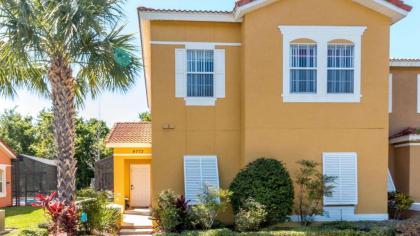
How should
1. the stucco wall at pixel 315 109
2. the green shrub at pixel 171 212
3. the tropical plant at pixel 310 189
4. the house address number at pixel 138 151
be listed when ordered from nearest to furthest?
the green shrub at pixel 171 212 → the tropical plant at pixel 310 189 → the stucco wall at pixel 315 109 → the house address number at pixel 138 151

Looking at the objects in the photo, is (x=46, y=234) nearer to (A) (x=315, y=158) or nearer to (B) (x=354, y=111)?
(A) (x=315, y=158)

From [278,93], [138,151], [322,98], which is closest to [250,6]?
[278,93]

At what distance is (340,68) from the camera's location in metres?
13.6

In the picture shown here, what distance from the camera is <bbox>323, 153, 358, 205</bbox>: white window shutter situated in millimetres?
13273

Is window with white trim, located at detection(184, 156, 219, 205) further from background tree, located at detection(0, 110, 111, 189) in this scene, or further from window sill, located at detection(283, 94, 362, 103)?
background tree, located at detection(0, 110, 111, 189)

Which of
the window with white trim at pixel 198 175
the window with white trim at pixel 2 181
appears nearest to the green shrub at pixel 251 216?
the window with white trim at pixel 198 175

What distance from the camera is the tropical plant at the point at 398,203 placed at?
1391 centimetres

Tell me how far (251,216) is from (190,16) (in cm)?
713

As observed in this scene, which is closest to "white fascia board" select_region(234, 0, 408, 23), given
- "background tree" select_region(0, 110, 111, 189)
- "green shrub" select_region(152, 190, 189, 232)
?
"green shrub" select_region(152, 190, 189, 232)

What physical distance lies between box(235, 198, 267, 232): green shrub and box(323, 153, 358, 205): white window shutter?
9.21ft

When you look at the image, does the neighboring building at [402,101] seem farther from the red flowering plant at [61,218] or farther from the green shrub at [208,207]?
the red flowering plant at [61,218]

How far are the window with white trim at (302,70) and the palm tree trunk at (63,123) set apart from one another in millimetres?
7464

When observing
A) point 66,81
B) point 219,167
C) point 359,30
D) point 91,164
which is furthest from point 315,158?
point 91,164

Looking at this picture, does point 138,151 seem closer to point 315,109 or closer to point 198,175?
point 198,175
